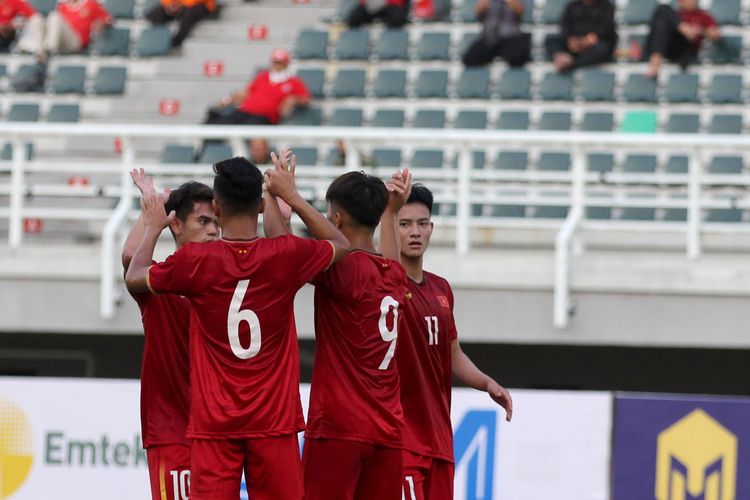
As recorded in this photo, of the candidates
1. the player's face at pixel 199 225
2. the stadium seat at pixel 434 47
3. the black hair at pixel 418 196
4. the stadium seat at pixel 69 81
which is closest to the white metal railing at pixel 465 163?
the stadium seat at pixel 434 47

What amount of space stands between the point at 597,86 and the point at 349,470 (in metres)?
9.89

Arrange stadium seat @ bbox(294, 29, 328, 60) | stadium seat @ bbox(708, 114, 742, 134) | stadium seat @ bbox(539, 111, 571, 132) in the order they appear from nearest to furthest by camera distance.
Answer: stadium seat @ bbox(708, 114, 742, 134)
stadium seat @ bbox(539, 111, 571, 132)
stadium seat @ bbox(294, 29, 328, 60)

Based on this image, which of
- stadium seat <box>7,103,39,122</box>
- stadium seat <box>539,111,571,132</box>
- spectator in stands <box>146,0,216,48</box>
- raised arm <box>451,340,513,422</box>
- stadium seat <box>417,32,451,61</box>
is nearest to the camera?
raised arm <box>451,340,513,422</box>

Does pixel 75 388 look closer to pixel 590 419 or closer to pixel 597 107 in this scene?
pixel 590 419

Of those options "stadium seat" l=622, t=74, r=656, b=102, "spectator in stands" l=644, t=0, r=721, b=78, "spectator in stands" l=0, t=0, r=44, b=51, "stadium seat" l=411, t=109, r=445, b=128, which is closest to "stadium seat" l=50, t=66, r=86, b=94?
"spectator in stands" l=0, t=0, r=44, b=51

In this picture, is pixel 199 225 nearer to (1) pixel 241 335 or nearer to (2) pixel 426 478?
(1) pixel 241 335

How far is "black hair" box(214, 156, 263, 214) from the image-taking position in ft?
19.9

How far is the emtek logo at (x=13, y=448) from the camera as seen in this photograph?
991 cm

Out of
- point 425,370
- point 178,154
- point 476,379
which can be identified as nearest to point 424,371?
point 425,370

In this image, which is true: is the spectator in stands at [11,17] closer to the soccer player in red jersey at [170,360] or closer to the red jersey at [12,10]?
the red jersey at [12,10]

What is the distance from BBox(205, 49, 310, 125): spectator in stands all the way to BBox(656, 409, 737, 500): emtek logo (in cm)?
674

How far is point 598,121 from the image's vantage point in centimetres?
1512

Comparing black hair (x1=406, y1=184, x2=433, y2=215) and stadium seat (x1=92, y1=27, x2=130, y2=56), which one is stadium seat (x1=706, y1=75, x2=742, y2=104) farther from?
black hair (x1=406, y1=184, x2=433, y2=215)

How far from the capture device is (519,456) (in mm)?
9727
